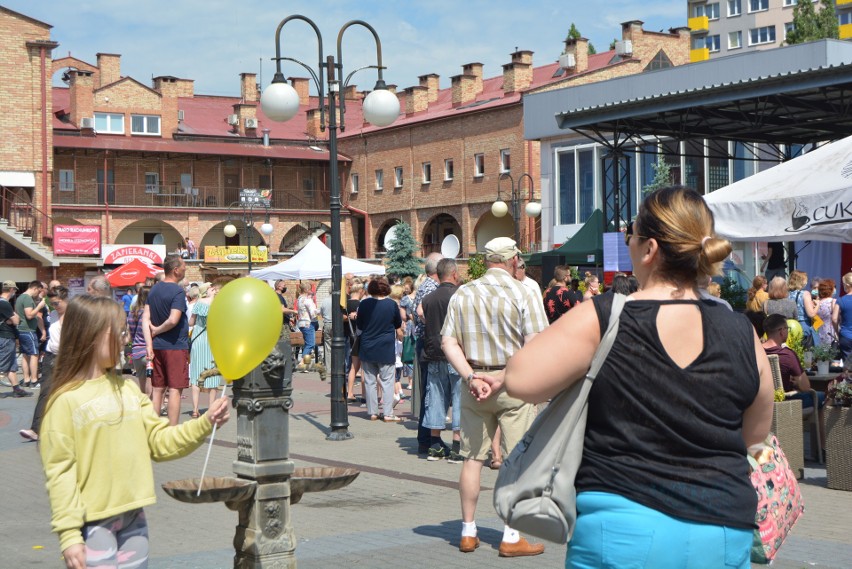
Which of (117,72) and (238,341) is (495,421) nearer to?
(238,341)

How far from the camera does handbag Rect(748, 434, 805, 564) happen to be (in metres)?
3.38

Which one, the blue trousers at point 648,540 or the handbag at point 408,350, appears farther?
the handbag at point 408,350

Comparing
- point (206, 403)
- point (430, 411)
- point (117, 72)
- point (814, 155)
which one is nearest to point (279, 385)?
point (430, 411)

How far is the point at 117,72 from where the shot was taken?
73.0 metres

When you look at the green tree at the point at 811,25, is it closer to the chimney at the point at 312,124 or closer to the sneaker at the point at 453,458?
the chimney at the point at 312,124

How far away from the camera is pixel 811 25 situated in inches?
2571

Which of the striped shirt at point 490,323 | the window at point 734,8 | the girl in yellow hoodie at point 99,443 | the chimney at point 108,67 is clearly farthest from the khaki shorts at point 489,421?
the window at point 734,8

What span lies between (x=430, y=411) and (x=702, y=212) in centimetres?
850

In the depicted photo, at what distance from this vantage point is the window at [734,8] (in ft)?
333

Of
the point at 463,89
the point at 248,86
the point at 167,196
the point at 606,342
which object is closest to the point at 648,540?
the point at 606,342

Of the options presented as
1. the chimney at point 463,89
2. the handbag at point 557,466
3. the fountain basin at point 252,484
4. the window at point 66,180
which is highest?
the chimney at point 463,89

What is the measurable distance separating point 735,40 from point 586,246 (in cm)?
8132

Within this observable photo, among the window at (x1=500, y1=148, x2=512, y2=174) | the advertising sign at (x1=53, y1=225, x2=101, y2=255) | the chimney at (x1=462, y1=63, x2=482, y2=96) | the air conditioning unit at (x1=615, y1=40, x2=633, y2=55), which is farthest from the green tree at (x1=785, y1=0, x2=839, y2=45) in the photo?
the advertising sign at (x1=53, y1=225, x2=101, y2=255)

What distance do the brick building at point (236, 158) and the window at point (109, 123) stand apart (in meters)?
0.08
